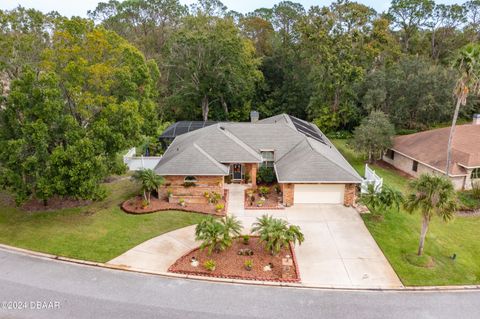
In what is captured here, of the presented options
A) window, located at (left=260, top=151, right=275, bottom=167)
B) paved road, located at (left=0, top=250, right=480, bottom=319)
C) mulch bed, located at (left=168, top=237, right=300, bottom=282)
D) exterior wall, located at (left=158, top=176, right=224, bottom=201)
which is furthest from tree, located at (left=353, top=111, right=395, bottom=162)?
paved road, located at (left=0, top=250, right=480, bottom=319)

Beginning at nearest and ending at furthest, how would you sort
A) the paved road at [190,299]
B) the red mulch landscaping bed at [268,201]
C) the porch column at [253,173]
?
the paved road at [190,299] → the red mulch landscaping bed at [268,201] → the porch column at [253,173]

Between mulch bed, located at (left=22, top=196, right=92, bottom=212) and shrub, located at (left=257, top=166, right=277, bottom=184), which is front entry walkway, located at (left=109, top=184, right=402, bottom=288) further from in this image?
mulch bed, located at (left=22, top=196, right=92, bottom=212)

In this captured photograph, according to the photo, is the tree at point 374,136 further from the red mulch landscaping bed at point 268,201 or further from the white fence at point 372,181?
the red mulch landscaping bed at point 268,201

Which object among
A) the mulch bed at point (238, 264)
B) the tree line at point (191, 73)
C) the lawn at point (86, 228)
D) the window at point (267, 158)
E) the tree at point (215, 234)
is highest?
the tree line at point (191, 73)

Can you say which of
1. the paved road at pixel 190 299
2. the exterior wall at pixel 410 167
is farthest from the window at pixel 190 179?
the exterior wall at pixel 410 167

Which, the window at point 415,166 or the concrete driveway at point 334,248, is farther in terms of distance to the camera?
the window at point 415,166

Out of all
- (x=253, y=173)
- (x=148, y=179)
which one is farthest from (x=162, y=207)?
(x=253, y=173)
